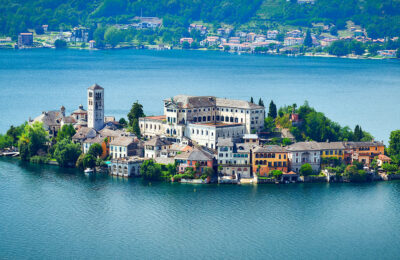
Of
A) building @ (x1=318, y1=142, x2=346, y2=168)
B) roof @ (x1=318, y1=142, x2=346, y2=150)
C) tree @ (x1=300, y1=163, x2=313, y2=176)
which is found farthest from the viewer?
roof @ (x1=318, y1=142, x2=346, y2=150)

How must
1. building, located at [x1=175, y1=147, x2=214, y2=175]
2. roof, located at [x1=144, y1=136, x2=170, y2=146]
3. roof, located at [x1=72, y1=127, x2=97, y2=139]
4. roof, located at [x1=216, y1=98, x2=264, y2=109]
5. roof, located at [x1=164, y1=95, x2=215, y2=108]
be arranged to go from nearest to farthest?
building, located at [x1=175, y1=147, x2=214, y2=175]
roof, located at [x1=144, y1=136, x2=170, y2=146]
roof, located at [x1=164, y1=95, x2=215, y2=108]
roof, located at [x1=72, y1=127, x2=97, y2=139]
roof, located at [x1=216, y1=98, x2=264, y2=109]

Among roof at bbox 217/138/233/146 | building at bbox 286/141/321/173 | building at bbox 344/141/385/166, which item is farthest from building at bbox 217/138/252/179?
building at bbox 344/141/385/166

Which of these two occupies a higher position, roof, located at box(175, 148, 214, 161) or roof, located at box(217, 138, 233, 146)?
roof, located at box(217, 138, 233, 146)

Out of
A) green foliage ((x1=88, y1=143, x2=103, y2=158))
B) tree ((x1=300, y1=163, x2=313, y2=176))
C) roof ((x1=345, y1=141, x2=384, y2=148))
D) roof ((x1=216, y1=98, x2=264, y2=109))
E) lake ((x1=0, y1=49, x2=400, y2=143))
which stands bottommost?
tree ((x1=300, y1=163, x2=313, y2=176))

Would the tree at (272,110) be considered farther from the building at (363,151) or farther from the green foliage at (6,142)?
the green foliage at (6,142)

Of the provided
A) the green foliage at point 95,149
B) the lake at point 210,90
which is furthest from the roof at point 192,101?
the lake at point 210,90

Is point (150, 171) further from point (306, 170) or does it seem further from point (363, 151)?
point (363, 151)

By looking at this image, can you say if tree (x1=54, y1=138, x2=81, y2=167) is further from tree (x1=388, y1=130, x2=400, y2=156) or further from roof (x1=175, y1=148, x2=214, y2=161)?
tree (x1=388, y1=130, x2=400, y2=156)
